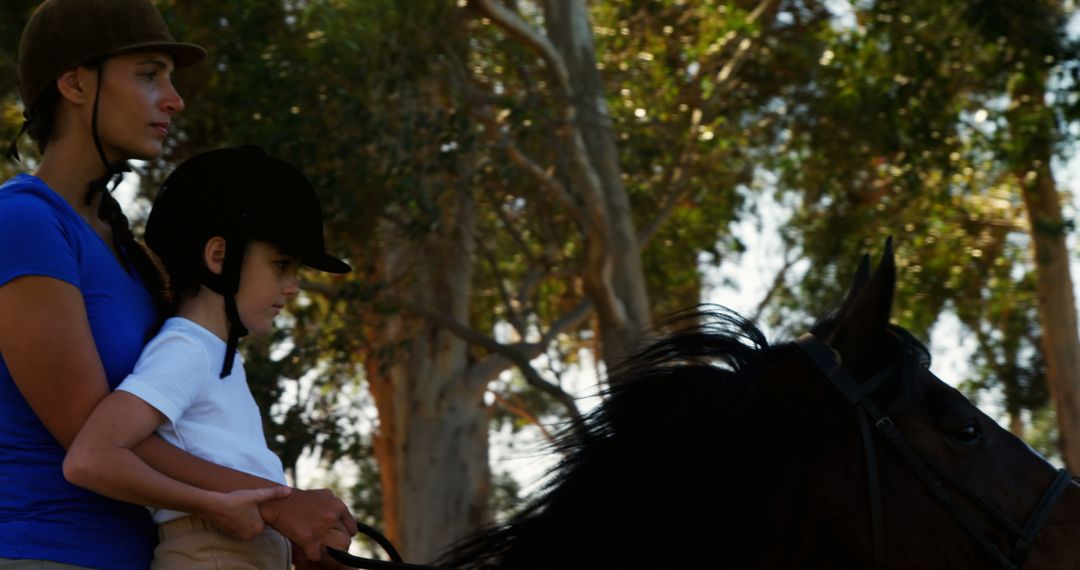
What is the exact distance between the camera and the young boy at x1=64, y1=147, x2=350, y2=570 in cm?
221

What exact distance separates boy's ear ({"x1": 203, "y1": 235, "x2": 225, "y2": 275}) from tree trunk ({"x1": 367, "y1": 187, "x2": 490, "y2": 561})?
484 inches

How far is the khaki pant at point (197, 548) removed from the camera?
2.33 metres

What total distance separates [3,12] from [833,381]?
425 inches

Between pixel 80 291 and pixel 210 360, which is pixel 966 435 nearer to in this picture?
pixel 210 360

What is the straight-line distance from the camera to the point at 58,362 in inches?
86.7

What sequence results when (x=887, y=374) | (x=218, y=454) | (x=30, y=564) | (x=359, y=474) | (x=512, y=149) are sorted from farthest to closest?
(x=359, y=474) < (x=512, y=149) < (x=887, y=374) < (x=218, y=454) < (x=30, y=564)

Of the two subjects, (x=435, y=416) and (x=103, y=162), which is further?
(x=435, y=416)

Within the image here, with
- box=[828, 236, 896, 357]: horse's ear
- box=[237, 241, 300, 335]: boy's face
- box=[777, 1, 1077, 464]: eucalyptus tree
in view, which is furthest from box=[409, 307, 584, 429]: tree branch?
box=[237, 241, 300, 335]: boy's face

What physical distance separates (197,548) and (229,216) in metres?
0.61

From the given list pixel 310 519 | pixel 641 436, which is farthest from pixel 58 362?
pixel 641 436

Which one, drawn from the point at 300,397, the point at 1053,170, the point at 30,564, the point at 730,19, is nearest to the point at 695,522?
the point at 30,564

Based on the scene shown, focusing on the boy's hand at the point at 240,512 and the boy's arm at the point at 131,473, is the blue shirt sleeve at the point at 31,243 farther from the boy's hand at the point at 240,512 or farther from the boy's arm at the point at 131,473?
the boy's hand at the point at 240,512

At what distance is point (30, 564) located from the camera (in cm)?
219

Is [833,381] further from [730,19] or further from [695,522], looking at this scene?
[730,19]
